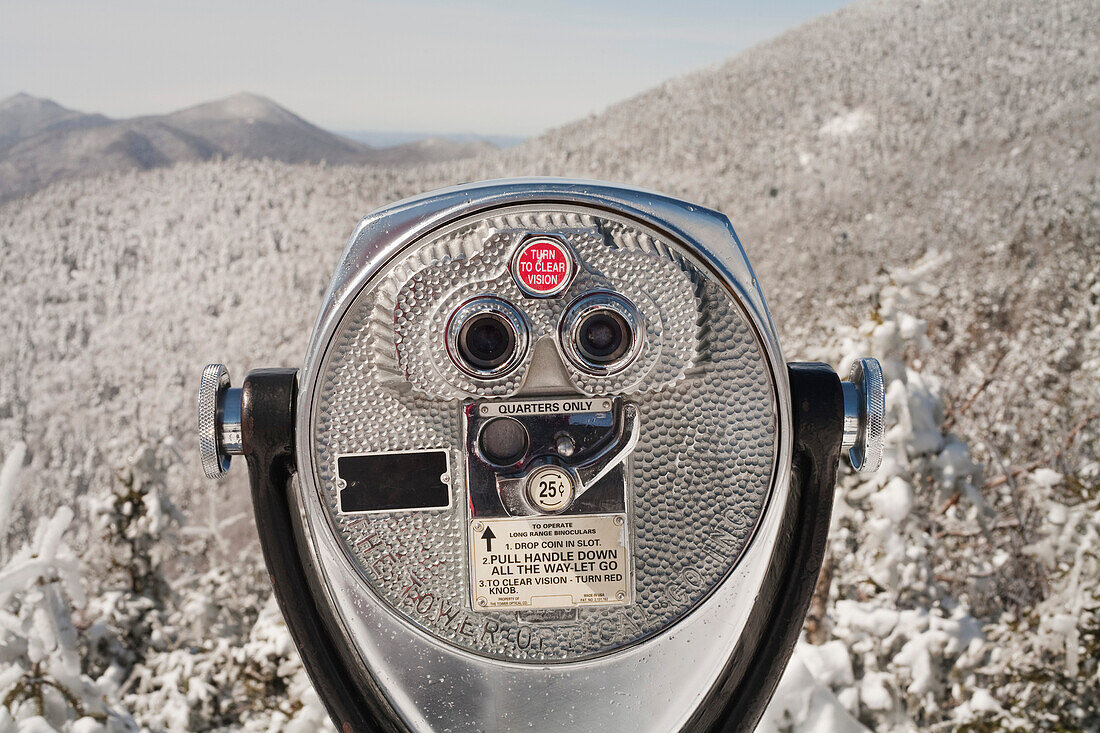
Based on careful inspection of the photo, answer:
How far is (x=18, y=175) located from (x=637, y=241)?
1184cm

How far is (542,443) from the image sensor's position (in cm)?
78

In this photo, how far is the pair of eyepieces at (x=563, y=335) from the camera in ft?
2.50

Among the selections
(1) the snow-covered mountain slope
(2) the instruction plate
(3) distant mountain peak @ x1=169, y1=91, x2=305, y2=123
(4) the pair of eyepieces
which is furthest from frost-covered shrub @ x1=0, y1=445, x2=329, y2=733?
(3) distant mountain peak @ x1=169, y1=91, x2=305, y2=123

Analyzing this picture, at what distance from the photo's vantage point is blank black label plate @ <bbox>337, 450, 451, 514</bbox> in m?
0.78

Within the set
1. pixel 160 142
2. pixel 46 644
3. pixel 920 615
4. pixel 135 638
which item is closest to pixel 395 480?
pixel 46 644

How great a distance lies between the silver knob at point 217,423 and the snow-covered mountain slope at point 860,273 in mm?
1365

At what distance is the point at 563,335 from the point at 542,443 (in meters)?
0.11

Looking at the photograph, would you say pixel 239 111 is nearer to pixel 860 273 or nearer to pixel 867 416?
pixel 860 273

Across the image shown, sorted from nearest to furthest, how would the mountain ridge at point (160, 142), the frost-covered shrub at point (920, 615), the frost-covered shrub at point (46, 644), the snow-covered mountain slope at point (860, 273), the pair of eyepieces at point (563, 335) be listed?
the pair of eyepieces at point (563, 335) → the frost-covered shrub at point (46, 644) → the frost-covered shrub at point (920, 615) → the snow-covered mountain slope at point (860, 273) → the mountain ridge at point (160, 142)

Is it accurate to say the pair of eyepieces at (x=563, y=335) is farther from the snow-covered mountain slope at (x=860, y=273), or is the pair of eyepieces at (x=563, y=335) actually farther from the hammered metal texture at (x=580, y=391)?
the snow-covered mountain slope at (x=860, y=273)

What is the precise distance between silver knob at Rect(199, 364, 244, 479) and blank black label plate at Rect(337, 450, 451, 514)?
137 mm

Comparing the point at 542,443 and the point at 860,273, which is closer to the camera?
the point at 542,443

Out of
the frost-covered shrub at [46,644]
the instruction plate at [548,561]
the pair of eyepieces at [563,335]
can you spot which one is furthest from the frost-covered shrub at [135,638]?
the pair of eyepieces at [563,335]

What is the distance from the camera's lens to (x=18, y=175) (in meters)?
10.2
